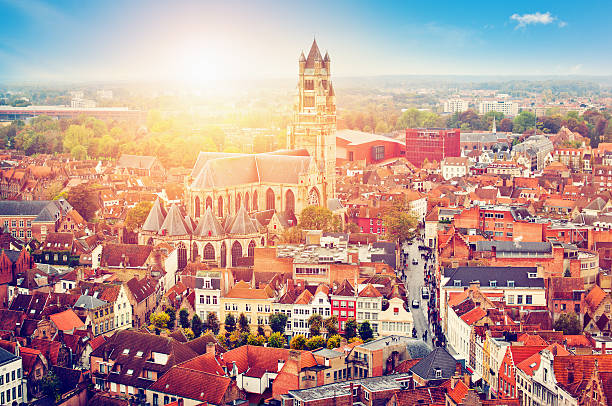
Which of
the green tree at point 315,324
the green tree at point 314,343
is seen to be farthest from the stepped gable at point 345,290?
the green tree at point 314,343

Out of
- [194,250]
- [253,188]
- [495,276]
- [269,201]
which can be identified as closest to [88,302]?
[194,250]

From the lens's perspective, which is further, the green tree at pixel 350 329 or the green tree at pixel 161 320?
the green tree at pixel 161 320

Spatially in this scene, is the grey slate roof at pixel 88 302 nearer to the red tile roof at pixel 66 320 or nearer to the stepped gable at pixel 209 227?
the red tile roof at pixel 66 320

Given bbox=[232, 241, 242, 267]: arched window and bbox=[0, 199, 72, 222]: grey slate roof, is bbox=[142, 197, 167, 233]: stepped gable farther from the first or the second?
bbox=[0, 199, 72, 222]: grey slate roof

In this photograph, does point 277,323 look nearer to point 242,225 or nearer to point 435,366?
point 435,366

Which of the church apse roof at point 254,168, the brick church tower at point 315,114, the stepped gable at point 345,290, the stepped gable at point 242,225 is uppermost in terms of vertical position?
the brick church tower at point 315,114
